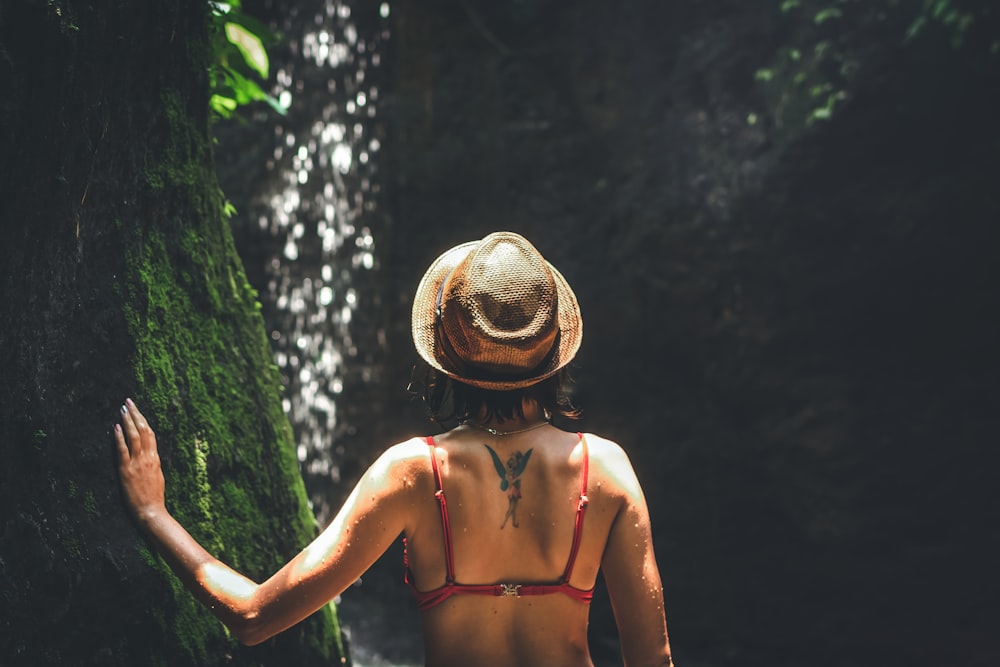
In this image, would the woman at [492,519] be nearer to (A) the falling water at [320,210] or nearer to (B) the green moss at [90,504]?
(B) the green moss at [90,504]

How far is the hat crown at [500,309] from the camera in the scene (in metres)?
1.84

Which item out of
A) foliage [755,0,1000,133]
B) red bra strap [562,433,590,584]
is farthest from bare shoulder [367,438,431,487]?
foliage [755,0,1000,133]

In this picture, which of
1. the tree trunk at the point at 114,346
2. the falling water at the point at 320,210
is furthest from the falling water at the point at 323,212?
the tree trunk at the point at 114,346

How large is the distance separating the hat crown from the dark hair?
79 millimetres

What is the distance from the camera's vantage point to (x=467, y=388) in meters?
1.95

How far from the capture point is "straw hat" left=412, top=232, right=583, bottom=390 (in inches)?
72.3

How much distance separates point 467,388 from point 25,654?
100cm

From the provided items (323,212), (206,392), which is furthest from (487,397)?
(323,212)

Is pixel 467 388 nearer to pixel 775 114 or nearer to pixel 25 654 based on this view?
pixel 25 654

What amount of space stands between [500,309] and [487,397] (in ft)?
0.68

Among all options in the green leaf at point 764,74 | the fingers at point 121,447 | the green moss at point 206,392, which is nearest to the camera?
the fingers at point 121,447

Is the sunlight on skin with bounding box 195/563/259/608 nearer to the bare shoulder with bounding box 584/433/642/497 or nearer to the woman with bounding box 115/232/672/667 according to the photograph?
the woman with bounding box 115/232/672/667

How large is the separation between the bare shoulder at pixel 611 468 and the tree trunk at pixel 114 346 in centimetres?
104

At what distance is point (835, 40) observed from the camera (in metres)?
6.13
